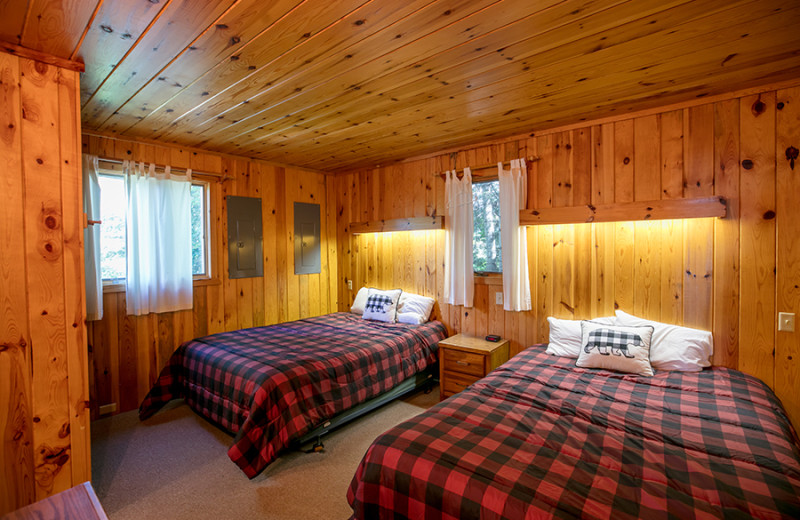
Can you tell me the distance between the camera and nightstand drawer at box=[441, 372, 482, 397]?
3.25 metres

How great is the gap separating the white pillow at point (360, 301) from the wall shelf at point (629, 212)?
202 centimetres

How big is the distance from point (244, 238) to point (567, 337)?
3.32 meters

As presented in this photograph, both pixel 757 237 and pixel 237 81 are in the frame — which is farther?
pixel 757 237

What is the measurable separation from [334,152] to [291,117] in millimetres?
1119

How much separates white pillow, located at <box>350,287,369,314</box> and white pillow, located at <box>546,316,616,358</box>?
2161 mm

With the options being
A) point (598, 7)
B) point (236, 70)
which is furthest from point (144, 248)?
point (598, 7)

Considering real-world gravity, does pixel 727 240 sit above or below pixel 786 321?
above

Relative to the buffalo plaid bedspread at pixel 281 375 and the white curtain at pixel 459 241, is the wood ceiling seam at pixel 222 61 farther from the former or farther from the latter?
the white curtain at pixel 459 241

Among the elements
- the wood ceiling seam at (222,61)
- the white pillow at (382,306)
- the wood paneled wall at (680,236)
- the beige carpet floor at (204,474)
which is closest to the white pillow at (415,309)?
the white pillow at (382,306)

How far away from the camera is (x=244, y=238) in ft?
13.4

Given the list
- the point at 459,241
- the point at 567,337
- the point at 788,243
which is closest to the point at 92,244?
the point at 459,241

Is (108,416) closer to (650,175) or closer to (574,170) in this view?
(574,170)

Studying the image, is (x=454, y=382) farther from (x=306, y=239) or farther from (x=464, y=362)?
(x=306, y=239)

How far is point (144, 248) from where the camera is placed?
3.36 metres
